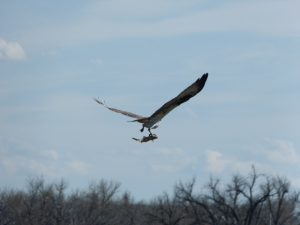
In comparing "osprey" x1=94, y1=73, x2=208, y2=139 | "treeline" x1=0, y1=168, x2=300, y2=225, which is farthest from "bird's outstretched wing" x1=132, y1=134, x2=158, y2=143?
"treeline" x1=0, y1=168, x2=300, y2=225

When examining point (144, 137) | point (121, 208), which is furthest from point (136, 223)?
point (144, 137)

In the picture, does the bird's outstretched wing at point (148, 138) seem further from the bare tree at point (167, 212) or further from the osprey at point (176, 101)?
the bare tree at point (167, 212)

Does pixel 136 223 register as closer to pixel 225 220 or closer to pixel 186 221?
pixel 186 221

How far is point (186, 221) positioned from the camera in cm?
11544

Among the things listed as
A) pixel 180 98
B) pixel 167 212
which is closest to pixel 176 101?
pixel 180 98

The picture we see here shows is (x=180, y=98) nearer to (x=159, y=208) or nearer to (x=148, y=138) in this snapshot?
(x=148, y=138)

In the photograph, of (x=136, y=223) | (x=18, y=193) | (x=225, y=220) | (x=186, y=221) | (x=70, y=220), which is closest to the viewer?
(x=225, y=220)

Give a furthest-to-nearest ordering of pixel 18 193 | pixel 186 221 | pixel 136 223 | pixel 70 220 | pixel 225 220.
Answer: pixel 18 193 < pixel 136 223 < pixel 186 221 < pixel 70 220 < pixel 225 220

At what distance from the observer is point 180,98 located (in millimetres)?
16297

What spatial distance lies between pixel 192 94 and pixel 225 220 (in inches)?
3132

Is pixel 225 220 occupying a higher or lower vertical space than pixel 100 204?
lower

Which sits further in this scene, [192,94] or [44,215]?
[44,215]

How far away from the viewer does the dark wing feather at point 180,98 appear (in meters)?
16.2

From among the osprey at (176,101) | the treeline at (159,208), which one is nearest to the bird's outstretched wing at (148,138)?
the osprey at (176,101)
